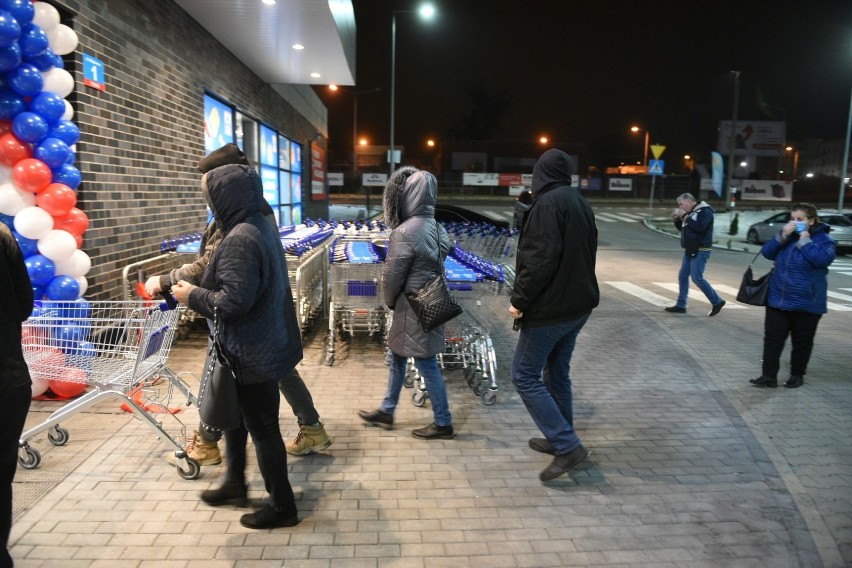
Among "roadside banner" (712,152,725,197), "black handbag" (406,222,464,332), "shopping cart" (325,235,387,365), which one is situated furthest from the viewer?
"roadside banner" (712,152,725,197)

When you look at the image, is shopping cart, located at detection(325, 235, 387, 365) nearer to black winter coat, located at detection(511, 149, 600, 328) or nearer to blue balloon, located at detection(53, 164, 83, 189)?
blue balloon, located at detection(53, 164, 83, 189)

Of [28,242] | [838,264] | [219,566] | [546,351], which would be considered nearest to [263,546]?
[219,566]

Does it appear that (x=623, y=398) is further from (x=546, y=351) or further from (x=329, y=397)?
A: (x=329, y=397)

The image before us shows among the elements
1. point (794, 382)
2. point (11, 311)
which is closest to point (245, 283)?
point (11, 311)

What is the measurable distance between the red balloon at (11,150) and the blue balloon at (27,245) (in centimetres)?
59

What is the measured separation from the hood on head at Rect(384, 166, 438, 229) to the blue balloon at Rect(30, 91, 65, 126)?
9.52 feet

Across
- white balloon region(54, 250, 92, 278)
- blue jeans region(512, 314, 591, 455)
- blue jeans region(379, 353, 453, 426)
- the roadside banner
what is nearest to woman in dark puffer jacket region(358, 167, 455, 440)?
blue jeans region(379, 353, 453, 426)

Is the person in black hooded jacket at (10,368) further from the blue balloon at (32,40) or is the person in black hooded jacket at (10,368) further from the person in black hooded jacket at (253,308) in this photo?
the blue balloon at (32,40)

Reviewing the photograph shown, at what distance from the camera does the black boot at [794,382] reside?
632 cm

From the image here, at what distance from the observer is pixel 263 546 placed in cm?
331

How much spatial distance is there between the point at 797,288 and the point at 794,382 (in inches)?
41.9

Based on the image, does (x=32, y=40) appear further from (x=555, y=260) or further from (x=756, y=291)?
(x=756, y=291)

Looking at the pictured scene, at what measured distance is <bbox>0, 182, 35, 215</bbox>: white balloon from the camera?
4.91 m

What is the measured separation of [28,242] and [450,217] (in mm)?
11378
